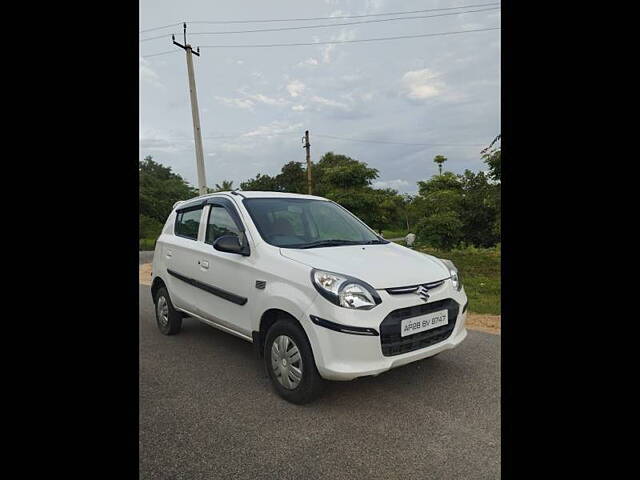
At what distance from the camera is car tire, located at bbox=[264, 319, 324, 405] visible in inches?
109

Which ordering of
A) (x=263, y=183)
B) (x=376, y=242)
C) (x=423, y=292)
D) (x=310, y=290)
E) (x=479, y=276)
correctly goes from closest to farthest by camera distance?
1. (x=310, y=290)
2. (x=423, y=292)
3. (x=376, y=242)
4. (x=479, y=276)
5. (x=263, y=183)

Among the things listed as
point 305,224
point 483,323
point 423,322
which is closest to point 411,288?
point 423,322

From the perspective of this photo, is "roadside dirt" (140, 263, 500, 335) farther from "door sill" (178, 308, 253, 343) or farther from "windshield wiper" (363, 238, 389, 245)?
"door sill" (178, 308, 253, 343)

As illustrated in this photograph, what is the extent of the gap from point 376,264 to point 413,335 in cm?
61

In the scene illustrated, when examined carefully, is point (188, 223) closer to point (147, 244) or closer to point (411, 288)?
point (411, 288)

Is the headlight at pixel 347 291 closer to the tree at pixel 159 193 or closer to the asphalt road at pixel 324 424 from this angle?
the asphalt road at pixel 324 424

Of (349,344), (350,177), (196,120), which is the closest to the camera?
(349,344)

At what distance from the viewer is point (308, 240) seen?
3574 millimetres

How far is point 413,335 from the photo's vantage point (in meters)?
2.82

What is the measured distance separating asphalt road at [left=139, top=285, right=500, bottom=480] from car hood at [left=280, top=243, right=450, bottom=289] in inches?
37.4

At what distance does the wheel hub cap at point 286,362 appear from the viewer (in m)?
2.87
